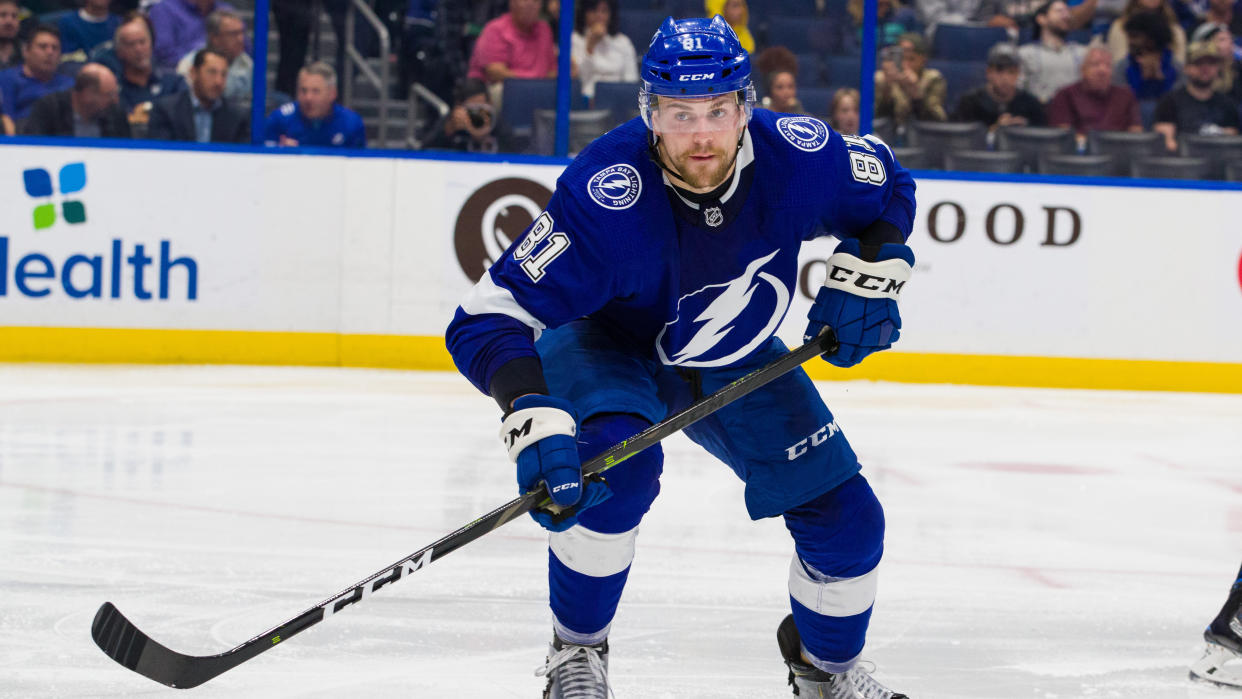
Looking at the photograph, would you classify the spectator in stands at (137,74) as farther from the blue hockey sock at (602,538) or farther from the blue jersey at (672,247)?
the blue hockey sock at (602,538)

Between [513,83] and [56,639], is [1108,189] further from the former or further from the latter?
[56,639]

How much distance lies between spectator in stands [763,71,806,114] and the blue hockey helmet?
426 cm

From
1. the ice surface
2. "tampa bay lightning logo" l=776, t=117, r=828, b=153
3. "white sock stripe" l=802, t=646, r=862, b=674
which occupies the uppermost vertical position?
"tampa bay lightning logo" l=776, t=117, r=828, b=153

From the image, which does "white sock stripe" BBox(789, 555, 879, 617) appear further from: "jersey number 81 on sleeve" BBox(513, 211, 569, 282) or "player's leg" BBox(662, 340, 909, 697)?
"jersey number 81 on sleeve" BBox(513, 211, 569, 282)

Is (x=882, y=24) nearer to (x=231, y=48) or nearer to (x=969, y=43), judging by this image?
(x=969, y=43)

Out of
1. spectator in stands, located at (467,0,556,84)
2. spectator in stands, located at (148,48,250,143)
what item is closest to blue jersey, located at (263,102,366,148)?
spectator in stands, located at (148,48,250,143)

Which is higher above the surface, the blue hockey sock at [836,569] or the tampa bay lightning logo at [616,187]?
the tampa bay lightning logo at [616,187]

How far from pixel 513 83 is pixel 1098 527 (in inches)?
140

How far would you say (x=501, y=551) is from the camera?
3.37m

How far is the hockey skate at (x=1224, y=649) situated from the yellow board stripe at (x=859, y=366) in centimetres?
383

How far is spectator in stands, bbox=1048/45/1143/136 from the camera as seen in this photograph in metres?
6.70

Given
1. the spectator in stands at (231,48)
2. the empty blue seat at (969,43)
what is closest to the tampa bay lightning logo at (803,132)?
the spectator in stands at (231,48)

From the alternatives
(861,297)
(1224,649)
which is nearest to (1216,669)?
(1224,649)

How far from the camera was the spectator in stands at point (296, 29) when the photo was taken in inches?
249
